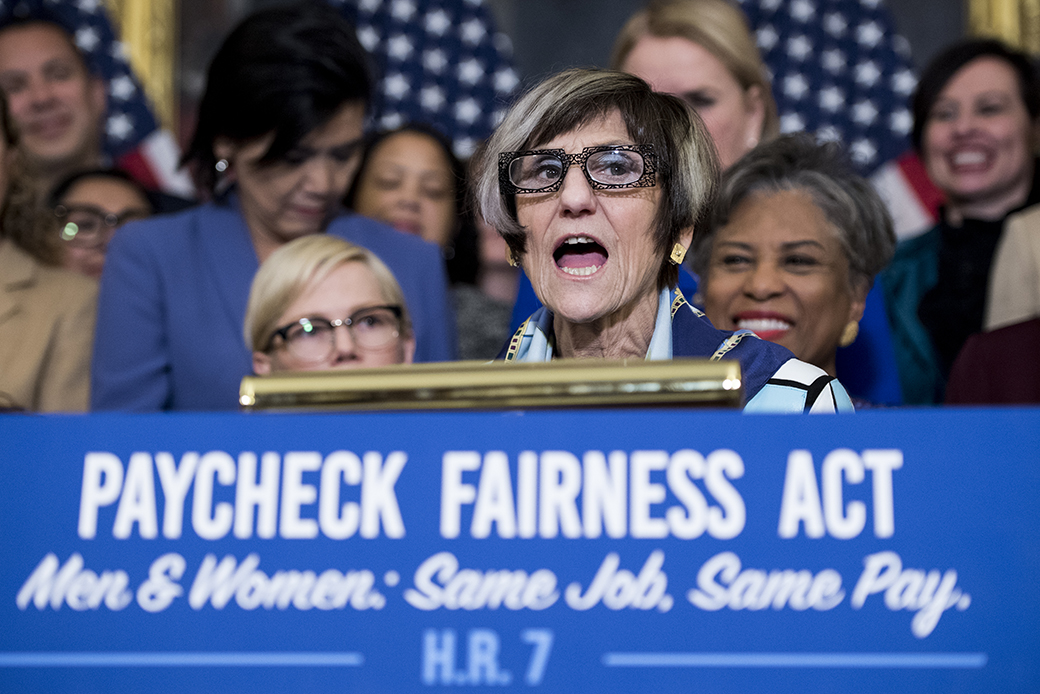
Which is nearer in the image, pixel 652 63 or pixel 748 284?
pixel 748 284

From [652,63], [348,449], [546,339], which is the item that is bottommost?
[348,449]

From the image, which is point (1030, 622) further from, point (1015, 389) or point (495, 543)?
point (1015, 389)

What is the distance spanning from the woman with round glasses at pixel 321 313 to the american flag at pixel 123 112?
11.1 ft

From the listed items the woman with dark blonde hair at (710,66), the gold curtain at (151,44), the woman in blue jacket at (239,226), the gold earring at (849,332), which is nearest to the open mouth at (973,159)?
the woman with dark blonde hair at (710,66)

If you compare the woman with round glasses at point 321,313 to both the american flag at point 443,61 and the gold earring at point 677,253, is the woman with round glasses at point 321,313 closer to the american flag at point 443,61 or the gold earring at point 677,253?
the gold earring at point 677,253

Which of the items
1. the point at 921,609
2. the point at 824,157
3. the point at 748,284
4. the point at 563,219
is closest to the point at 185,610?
the point at 921,609

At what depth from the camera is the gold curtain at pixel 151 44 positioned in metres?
5.79

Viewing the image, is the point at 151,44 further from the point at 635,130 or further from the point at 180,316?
the point at 635,130

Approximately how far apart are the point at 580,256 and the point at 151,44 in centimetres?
475

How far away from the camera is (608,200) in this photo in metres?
1.73

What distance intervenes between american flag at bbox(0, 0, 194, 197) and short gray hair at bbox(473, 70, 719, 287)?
4.15 meters

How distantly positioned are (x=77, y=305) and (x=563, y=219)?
5.37 ft

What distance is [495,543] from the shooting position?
0.97 metres

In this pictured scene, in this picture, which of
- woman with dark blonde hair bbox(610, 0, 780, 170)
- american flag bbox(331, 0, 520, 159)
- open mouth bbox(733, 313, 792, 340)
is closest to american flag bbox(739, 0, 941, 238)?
american flag bbox(331, 0, 520, 159)
